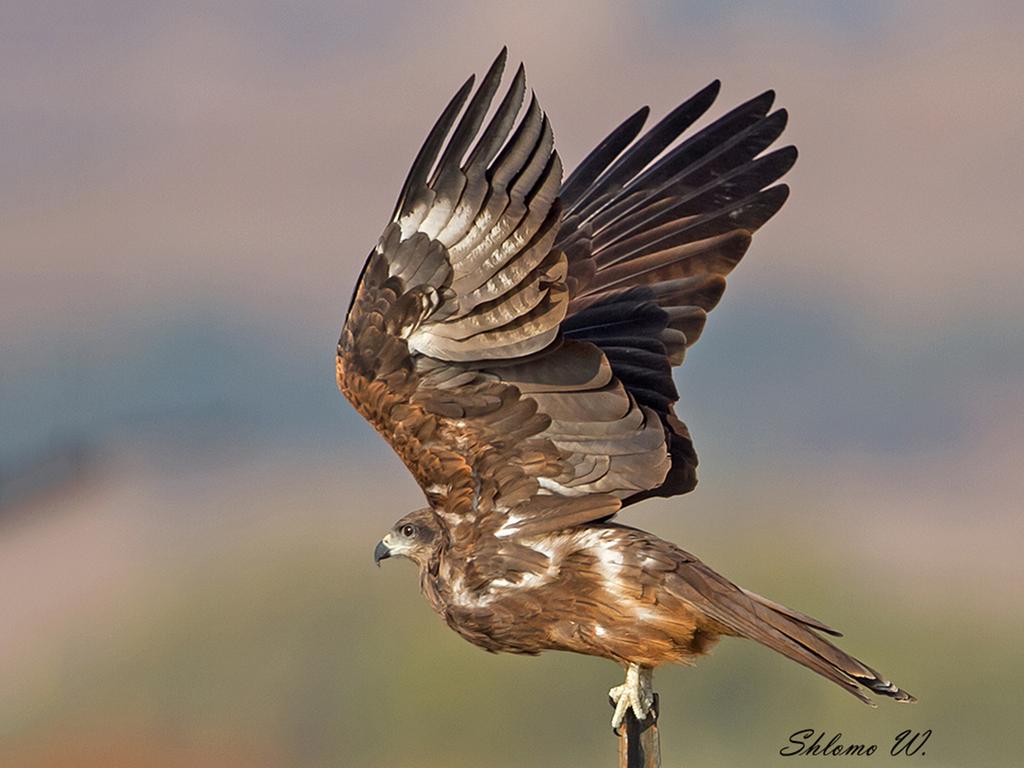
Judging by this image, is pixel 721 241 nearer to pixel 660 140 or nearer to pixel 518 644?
pixel 660 140

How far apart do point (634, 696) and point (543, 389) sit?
3.45ft

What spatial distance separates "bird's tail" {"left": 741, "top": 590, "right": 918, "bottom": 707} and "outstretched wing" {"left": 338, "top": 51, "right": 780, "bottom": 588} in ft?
1.80

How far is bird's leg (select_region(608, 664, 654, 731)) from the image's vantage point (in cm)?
519

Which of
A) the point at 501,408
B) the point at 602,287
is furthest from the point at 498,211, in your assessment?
the point at 602,287

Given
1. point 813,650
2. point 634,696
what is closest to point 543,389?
point 634,696

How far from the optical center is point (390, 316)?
491 cm

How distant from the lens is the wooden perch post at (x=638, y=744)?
16.7 feet

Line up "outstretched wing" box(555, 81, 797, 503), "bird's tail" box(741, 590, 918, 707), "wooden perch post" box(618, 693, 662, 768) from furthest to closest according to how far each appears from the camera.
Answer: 1. "outstretched wing" box(555, 81, 797, 503)
2. "wooden perch post" box(618, 693, 662, 768)
3. "bird's tail" box(741, 590, 918, 707)

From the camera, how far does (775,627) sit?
5.04 meters

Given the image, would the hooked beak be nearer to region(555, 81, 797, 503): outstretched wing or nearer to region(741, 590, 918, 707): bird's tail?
region(555, 81, 797, 503): outstretched wing

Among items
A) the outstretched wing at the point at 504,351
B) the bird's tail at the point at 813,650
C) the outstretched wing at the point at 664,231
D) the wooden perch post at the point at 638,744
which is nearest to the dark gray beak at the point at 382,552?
the outstretched wing at the point at 504,351

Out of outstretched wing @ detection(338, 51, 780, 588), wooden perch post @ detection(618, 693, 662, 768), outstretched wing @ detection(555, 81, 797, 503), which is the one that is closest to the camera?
outstretched wing @ detection(338, 51, 780, 588)

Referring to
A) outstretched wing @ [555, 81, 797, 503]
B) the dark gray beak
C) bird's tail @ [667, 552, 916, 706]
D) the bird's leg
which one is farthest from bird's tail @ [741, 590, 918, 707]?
the dark gray beak

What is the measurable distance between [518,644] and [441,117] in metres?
1.75
